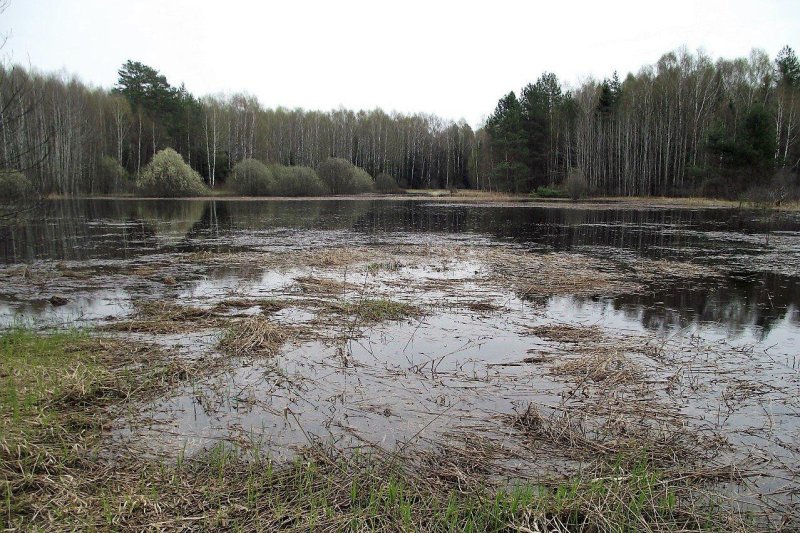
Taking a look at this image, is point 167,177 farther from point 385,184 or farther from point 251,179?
point 385,184

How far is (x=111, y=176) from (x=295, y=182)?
2114 centimetres

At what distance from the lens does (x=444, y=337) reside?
331 inches

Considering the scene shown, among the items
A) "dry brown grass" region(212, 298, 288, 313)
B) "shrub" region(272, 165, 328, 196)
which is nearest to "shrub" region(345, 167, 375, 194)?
"shrub" region(272, 165, 328, 196)

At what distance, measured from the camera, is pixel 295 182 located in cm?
6412

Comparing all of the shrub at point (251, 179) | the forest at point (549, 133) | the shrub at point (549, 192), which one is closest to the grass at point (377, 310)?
the forest at point (549, 133)

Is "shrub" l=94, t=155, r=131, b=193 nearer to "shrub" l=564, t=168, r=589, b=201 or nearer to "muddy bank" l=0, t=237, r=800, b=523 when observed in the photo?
"shrub" l=564, t=168, r=589, b=201

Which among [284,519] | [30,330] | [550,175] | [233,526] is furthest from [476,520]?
[550,175]

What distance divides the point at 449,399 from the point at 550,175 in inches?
2610

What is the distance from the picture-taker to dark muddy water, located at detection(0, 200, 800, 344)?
32.9 feet

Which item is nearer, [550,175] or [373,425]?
[373,425]

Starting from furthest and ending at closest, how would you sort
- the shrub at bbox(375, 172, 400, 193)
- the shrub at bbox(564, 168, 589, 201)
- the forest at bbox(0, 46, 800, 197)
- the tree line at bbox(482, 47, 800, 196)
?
the shrub at bbox(375, 172, 400, 193) < the shrub at bbox(564, 168, 589, 201) < the forest at bbox(0, 46, 800, 197) < the tree line at bbox(482, 47, 800, 196)

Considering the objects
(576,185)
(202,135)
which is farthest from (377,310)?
(202,135)

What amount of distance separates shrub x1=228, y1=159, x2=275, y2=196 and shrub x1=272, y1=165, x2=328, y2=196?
1098 mm

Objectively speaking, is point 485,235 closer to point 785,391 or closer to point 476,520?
point 785,391
